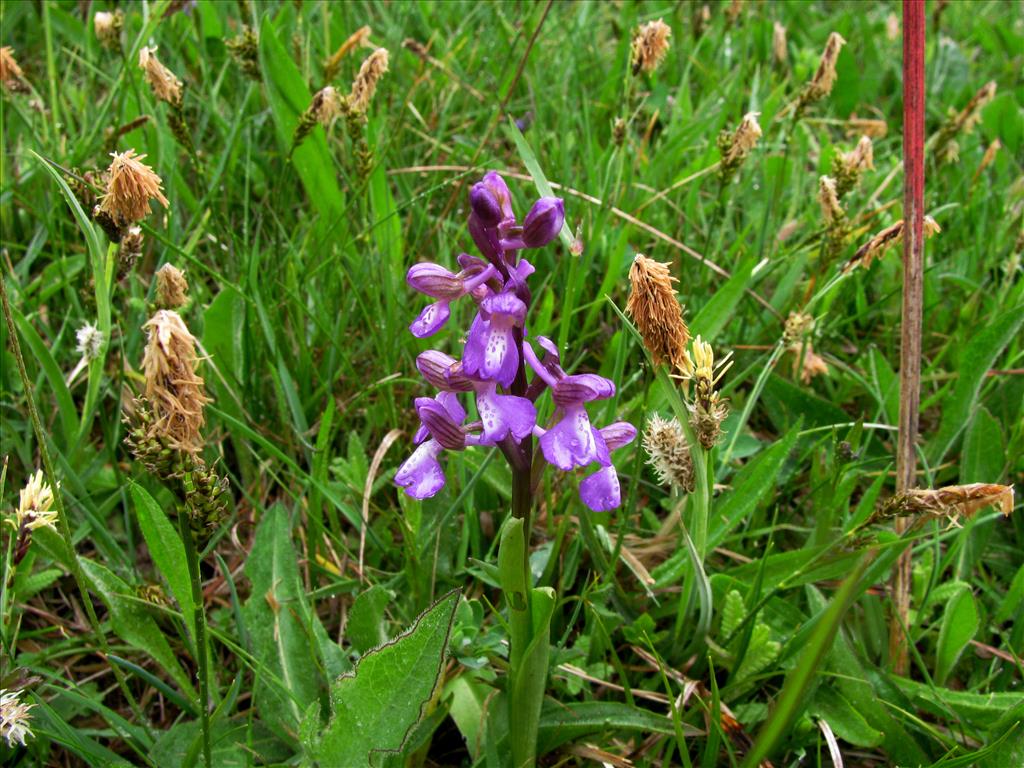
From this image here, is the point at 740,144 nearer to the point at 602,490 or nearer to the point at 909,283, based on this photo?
the point at 909,283

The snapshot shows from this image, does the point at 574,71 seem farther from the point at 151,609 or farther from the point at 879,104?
the point at 151,609

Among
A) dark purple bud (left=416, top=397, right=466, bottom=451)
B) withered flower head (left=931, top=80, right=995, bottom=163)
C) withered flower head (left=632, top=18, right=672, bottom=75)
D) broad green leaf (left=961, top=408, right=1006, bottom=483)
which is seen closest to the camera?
dark purple bud (left=416, top=397, right=466, bottom=451)

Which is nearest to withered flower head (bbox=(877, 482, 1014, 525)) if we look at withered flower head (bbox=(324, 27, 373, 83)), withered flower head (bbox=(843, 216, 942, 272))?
withered flower head (bbox=(843, 216, 942, 272))

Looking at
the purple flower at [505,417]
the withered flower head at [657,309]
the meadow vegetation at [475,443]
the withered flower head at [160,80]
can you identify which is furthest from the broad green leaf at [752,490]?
the withered flower head at [160,80]

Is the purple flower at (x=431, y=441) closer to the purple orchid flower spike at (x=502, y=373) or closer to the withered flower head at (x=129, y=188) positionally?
the purple orchid flower spike at (x=502, y=373)

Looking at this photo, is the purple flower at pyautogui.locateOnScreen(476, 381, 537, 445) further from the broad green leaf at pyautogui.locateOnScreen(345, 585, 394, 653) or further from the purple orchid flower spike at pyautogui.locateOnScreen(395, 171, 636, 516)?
the broad green leaf at pyautogui.locateOnScreen(345, 585, 394, 653)

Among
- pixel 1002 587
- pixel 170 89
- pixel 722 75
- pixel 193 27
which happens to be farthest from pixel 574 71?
pixel 1002 587
